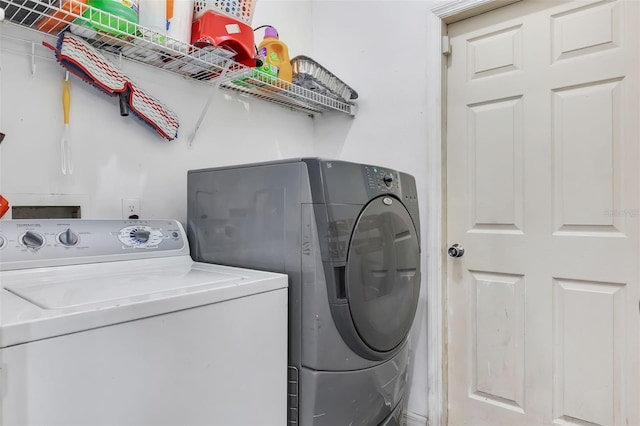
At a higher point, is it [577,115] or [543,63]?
[543,63]

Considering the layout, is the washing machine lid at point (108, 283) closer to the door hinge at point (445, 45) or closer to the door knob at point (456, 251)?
the door knob at point (456, 251)

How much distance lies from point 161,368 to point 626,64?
190 centimetres

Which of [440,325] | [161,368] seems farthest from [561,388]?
[161,368]

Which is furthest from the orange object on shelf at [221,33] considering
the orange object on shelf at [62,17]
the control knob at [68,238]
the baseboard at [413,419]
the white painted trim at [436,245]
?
the baseboard at [413,419]

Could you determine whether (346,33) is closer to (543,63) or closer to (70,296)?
(543,63)

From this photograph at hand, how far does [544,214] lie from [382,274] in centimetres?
88

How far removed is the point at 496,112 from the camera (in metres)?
1.80

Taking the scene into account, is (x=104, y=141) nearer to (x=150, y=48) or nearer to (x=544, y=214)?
(x=150, y=48)

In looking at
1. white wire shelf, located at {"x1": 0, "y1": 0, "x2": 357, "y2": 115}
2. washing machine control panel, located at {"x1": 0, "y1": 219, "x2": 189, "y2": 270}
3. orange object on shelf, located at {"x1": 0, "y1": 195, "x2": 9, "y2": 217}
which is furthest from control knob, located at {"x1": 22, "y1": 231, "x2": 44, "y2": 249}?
white wire shelf, located at {"x1": 0, "y1": 0, "x2": 357, "y2": 115}

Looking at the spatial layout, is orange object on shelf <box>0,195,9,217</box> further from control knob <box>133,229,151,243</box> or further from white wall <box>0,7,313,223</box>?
control knob <box>133,229,151,243</box>

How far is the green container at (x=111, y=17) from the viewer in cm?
118

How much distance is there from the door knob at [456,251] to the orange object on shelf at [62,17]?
1.73 m

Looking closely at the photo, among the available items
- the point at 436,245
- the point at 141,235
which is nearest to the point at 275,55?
the point at 141,235

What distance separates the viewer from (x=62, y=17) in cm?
117
